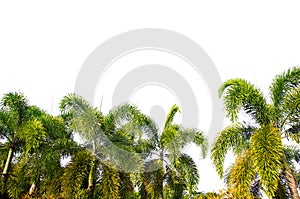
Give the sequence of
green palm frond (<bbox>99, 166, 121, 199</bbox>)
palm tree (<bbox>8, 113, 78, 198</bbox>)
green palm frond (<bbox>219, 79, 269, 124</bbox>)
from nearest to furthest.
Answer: green palm frond (<bbox>219, 79, 269, 124</bbox>), green palm frond (<bbox>99, 166, 121, 199</bbox>), palm tree (<bbox>8, 113, 78, 198</bbox>)

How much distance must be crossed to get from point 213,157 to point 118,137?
562 centimetres

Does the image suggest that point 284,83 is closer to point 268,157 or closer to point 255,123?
point 255,123

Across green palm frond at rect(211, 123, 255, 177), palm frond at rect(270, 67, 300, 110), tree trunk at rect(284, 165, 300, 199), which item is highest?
palm frond at rect(270, 67, 300, 110)

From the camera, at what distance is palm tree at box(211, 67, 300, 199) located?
909 centimetres

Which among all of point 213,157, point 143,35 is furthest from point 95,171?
point 143,35

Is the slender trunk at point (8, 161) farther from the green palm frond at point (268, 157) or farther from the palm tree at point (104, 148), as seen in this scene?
the green palm frond at point (268, 157)

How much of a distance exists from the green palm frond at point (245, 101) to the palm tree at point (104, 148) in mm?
5674

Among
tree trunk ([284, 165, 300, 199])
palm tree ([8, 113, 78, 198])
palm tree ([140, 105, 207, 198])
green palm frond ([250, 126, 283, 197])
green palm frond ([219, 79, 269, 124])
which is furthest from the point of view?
palm tree ([140, 105, 207, 198])

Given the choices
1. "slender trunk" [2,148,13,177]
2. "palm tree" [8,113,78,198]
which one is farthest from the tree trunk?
"slender trunk" [2,148,13,177]

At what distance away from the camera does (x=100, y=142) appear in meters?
14.1

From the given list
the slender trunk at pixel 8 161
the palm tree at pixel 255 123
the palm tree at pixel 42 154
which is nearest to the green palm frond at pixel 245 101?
the palm tree at pixel 255 123

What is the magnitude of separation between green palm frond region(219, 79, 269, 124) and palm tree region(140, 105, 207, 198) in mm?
5801

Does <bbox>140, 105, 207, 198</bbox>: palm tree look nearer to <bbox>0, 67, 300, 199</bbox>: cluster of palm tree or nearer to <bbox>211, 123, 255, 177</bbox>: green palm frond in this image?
<bbox>0, 67, 300, 199</bbox>: cluster of palm tree

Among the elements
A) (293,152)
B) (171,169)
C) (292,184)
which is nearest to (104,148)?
(171,169)
